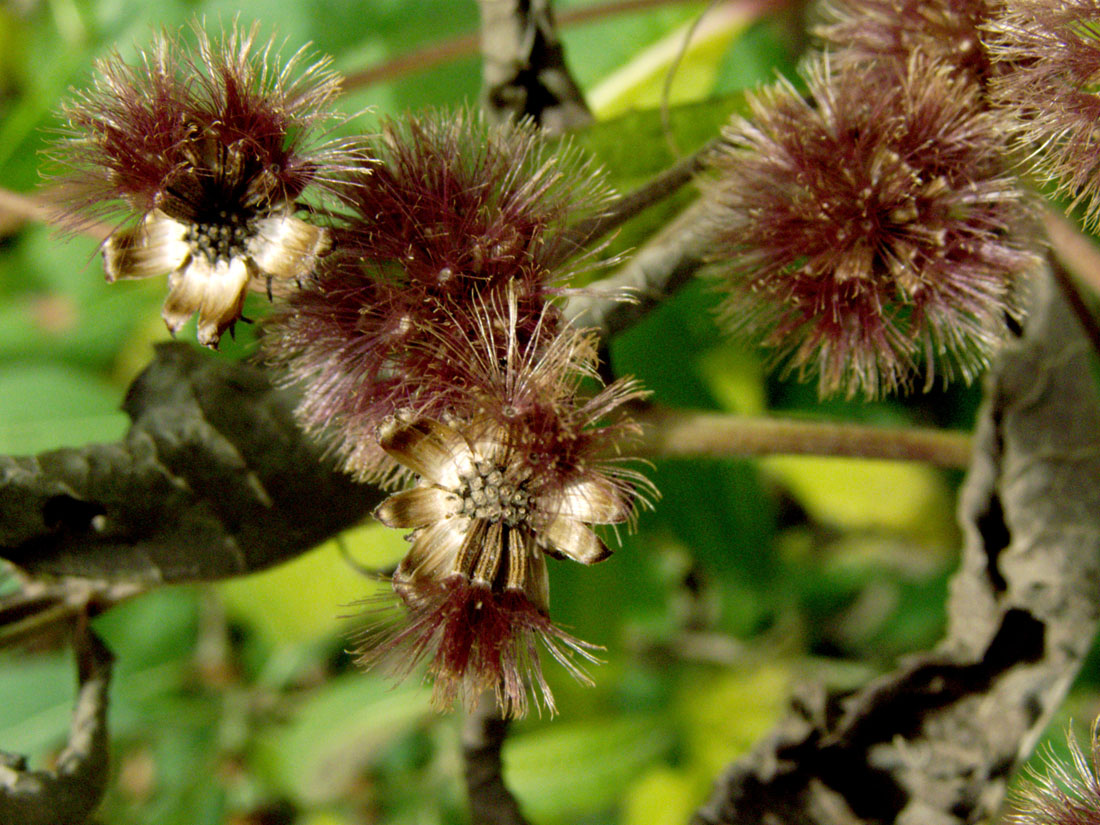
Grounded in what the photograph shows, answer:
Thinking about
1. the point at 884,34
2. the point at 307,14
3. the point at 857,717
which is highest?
the point at 307,14

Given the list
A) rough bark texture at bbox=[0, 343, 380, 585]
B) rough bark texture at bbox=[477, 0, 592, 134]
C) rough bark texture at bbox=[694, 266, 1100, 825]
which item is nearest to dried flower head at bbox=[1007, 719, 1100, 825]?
rough bark texture at bbox=[694, 266, 1100, 825]

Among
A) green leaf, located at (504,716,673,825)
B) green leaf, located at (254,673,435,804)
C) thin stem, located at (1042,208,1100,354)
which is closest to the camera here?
thin stem, located at (1042,208,1100,354)

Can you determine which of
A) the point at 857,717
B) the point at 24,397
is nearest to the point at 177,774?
the point at 24,397

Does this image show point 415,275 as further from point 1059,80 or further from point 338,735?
point 338,735

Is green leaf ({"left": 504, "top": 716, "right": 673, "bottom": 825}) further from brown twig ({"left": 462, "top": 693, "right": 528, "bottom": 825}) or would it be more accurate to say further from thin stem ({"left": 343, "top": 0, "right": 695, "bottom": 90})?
thin stem ({"left": 343, "top": 0, "right": 695, "bottom": 90})

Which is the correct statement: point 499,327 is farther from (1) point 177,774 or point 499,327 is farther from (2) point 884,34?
(1) point 177,774

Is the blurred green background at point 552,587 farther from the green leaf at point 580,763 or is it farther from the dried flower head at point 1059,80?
the dried flower head at point 1059,80

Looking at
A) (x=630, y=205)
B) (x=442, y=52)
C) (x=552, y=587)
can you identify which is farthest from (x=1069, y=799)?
(x=442, y=52)
